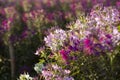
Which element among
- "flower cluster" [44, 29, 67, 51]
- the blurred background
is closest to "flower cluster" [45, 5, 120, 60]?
"flower cluster" [44, 29, 67, 51]

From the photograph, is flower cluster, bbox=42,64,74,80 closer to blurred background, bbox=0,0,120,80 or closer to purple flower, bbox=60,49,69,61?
purple flower, bbox=60,49,69,61

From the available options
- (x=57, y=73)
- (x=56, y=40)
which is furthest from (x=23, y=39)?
(x=57, y=73)

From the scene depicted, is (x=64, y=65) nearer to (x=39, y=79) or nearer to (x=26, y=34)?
(x=39, y=79)

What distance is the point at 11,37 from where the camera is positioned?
8656mm

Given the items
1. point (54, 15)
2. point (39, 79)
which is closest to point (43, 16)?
point (54, 15)

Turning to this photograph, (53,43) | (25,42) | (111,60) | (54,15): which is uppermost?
(54,15)

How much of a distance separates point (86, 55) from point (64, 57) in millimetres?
238

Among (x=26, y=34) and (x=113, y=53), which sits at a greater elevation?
(x=26, y=34)

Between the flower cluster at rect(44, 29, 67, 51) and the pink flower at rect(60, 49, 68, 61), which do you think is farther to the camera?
the flower cluster at rect(44, 29, 67, 51)

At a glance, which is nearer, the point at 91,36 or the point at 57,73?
the point at 57,73

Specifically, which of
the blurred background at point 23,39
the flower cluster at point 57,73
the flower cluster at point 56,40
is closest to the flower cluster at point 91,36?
the flower cluster at point 56,40

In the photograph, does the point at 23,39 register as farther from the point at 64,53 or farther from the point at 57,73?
the point at 57,73

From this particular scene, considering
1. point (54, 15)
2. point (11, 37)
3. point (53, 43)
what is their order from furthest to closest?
1. point (54, 15)
2. point (11, 37)
3. point (53, 43)

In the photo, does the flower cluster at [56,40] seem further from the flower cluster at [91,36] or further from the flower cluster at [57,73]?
the flower cluster at [57,73]
